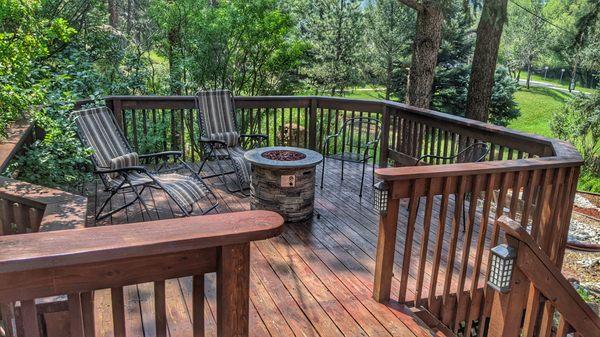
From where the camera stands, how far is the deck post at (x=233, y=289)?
1.42 metres

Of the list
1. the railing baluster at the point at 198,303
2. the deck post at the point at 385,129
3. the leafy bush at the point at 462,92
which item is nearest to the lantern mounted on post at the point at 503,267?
the railing baluster at the point at 198,303

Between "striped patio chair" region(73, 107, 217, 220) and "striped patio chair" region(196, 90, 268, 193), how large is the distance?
2.11 ft

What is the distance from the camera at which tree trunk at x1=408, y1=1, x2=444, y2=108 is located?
7297 millimetres

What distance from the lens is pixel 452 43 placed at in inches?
625

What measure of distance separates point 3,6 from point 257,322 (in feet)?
10.5

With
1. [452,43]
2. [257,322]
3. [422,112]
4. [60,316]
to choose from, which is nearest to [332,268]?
[257,322]

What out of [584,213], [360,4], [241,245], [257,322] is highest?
[360,4]

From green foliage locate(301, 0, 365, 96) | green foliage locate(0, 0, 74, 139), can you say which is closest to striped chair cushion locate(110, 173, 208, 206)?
green foliage locate(0, 0, 74, 139)

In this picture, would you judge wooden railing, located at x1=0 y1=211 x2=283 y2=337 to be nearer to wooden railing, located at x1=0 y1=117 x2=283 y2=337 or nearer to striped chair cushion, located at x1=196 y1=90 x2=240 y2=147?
wooden railing, located at x1=0 y1=117 x2=283 y2=337

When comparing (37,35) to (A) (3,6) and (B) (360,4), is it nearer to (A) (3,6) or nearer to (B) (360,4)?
Result: (A) (3,6)

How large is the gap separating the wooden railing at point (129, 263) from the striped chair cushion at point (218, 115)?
4242mm

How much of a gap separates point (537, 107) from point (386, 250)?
34.1 m

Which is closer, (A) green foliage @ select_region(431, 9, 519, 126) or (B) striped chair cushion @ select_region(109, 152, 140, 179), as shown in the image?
(B) striped chair cushion @ select_region(109, 152, 140, 179)

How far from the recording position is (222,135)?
5.64 meters
